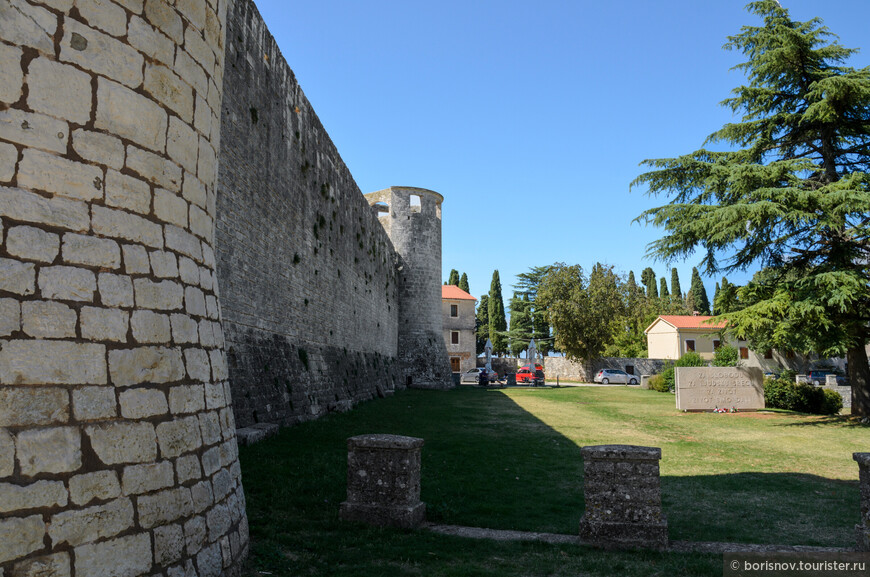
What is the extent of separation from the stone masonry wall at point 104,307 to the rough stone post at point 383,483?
156 centimetres

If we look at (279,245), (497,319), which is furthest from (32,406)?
(497,319)

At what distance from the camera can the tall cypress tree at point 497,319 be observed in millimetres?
62875

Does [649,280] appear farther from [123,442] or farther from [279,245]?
[123,442]

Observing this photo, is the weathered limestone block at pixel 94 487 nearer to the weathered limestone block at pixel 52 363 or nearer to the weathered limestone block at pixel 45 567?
the weathered limestone block at pixel 45 567

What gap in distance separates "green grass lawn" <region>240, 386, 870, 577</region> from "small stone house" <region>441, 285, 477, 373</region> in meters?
37.3

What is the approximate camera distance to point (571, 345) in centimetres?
4241

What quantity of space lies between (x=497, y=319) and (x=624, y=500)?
59.8 metres

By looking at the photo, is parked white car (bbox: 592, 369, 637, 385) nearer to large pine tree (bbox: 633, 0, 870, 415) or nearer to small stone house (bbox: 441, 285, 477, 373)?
small stone house (bbox: 441, 285, 477, 373)

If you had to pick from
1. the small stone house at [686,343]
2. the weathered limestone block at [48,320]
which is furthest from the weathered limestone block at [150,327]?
the small stone house at [686,343]

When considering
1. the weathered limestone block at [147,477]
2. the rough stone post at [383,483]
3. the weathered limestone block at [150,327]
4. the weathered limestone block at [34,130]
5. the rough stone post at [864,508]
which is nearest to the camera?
the weathered limestone block at [34,130]

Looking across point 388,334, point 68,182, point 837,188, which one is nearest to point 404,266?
point 388,334

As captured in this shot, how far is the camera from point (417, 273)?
30406mm

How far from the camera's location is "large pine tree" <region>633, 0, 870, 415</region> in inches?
594

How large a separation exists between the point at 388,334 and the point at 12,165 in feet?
77.4
